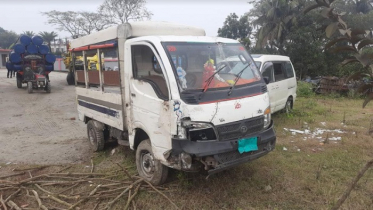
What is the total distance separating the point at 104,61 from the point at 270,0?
2028 cm

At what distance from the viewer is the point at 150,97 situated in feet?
12.1

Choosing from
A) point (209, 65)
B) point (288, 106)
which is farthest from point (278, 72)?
point (209, 65)

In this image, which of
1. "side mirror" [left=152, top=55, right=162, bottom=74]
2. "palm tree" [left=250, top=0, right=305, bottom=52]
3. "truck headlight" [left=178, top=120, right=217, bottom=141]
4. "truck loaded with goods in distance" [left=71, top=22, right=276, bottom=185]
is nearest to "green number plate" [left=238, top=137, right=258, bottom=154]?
"truck loaded with goods in distance" [left=71, top=22, right=276, bottom=185]

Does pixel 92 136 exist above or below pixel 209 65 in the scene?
below

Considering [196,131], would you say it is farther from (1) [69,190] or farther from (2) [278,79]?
(2) [278,79]

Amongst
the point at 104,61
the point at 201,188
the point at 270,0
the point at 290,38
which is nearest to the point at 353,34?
the point at 201,188

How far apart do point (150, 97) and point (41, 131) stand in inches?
207

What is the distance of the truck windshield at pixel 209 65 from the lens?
11.5 feet

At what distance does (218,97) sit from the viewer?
3.38 m

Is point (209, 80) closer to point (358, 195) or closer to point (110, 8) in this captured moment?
point (358, 195)

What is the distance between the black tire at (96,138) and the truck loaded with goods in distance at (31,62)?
10.2 metres

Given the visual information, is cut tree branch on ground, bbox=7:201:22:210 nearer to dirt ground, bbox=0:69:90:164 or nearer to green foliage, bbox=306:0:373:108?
dirt ground, bbox=0:69:90:164

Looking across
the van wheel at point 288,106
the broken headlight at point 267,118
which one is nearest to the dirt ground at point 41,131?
the broken headlight at point 267,118

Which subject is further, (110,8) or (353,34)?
(110,8)
